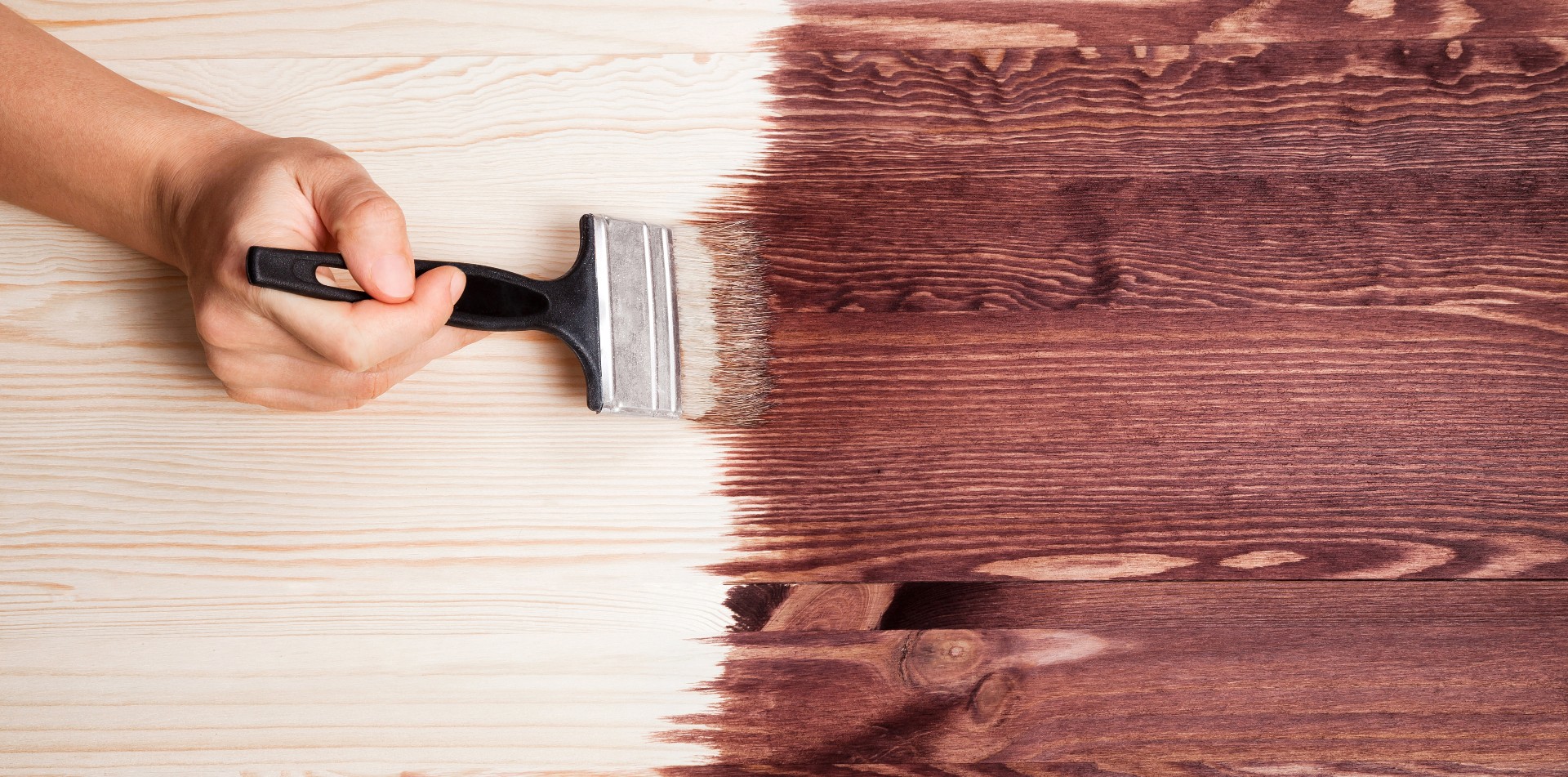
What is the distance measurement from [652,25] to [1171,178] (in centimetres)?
58

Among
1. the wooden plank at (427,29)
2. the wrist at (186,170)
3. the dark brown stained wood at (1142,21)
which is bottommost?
the wrist at (186,170)

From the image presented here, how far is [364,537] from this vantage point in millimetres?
945

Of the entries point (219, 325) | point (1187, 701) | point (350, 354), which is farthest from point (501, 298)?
point (1187, 701)

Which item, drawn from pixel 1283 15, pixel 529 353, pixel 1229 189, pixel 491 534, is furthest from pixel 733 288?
pixel 1283 15

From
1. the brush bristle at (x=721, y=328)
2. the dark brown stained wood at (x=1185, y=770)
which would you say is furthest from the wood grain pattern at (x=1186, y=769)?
the brush bristle at (x=721, y=328)

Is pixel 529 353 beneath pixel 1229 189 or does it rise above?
beneath

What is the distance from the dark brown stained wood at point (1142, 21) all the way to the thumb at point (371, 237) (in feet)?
1.51

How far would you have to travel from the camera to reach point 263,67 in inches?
39.9

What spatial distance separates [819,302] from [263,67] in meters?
0.66

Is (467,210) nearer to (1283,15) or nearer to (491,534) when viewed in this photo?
(491,534)

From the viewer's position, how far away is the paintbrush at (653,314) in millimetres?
850

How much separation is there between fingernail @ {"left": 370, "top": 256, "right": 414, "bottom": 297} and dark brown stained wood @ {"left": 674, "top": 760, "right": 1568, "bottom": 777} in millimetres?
585

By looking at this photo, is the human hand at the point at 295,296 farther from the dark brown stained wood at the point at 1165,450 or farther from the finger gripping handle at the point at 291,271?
the dark brown stained wood at the point at 1165,450

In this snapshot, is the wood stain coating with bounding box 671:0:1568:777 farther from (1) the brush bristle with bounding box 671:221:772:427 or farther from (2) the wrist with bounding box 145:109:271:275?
(2) the wrist with bounding box 145:109:271:275
